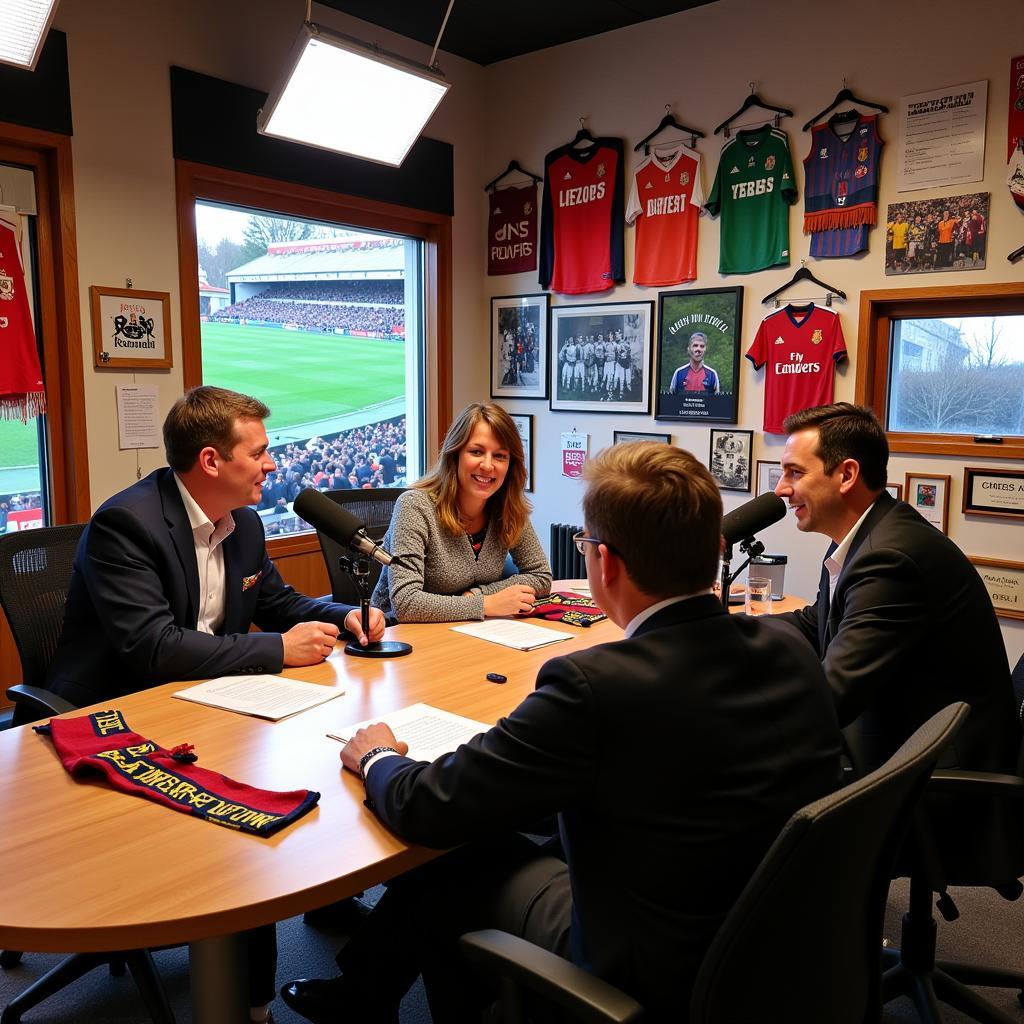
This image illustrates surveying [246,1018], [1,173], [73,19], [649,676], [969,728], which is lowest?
[246,1018]

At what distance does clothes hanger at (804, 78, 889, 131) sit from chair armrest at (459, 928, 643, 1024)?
12.1 ft

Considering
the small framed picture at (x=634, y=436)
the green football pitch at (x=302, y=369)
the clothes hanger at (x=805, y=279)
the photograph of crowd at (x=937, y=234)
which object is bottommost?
the small framed picture at (x=634, y=436)

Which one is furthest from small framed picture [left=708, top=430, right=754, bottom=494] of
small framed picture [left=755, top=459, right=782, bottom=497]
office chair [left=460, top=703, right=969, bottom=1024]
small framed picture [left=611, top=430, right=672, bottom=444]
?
office chair [left=460, top=703, right=969, bottom=1024]

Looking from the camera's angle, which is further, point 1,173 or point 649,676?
point 1,173

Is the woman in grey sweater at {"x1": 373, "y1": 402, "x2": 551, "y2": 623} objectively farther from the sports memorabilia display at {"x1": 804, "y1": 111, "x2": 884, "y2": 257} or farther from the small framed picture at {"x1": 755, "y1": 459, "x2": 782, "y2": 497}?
the sports memorabilia display at {"x1": 804, "y1": 111, "x2": 884, "y2": 257}

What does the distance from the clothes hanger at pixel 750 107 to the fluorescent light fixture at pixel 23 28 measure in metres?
2.79

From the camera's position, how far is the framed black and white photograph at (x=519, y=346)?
16.5ft

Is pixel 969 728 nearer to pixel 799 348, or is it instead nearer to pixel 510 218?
pixel 799 348

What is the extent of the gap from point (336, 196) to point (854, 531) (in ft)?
10.6

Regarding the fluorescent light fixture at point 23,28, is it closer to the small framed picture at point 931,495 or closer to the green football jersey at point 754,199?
the green football jersey at point 754,199

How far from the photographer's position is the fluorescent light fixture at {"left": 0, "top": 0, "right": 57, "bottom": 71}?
8.77 feet

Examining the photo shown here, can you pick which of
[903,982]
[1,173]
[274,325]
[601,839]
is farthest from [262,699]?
[274,325]

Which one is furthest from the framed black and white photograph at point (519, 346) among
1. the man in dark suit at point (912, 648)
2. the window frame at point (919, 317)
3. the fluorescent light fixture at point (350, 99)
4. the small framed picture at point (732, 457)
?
the man in dark suit at point (912, 648)

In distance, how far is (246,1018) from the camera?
142 centimetres
